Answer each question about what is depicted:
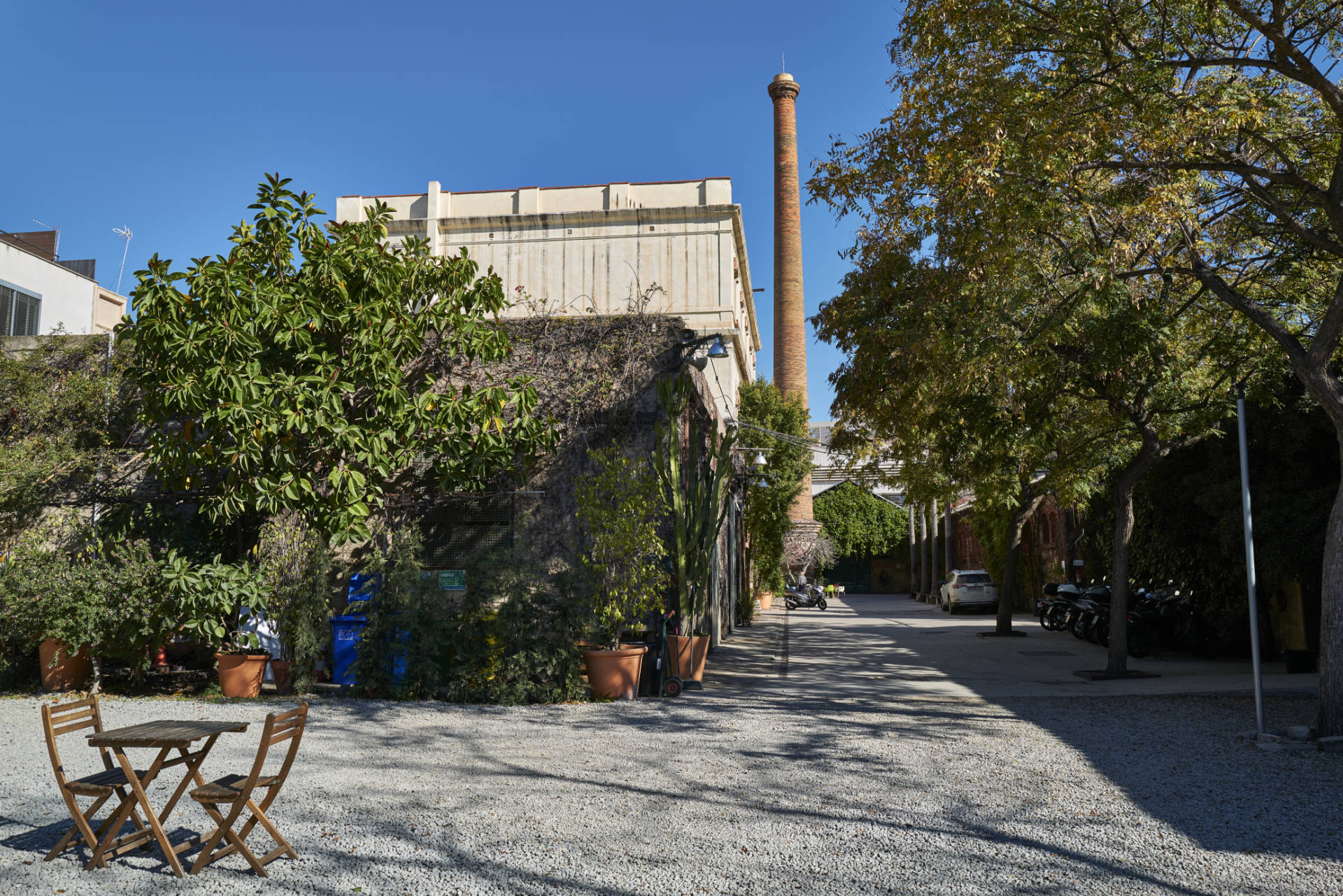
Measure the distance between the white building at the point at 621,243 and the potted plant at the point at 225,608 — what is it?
83.3 ft

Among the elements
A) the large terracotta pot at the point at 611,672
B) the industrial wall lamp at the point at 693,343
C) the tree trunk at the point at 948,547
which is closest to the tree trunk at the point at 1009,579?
the industrial wall lamp at the point at 693,343

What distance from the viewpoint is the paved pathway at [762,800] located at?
416 cm

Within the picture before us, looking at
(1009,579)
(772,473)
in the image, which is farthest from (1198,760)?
(772,473)

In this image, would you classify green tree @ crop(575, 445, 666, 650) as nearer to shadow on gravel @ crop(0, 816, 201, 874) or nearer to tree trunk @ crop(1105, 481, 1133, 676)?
shadow on gravel @ crop(0, 816, 201, 874)

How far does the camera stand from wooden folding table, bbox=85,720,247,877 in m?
4.09

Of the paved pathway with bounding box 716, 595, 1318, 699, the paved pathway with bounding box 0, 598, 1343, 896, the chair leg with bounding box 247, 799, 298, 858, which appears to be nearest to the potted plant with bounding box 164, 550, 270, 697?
the paved pathway with bounding box 0, 598, 1343, 896

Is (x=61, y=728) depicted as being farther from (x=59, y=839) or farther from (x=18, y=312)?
(x=18, y=312)

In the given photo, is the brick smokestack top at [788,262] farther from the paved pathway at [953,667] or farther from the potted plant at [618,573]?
the potted plant at [618,573]

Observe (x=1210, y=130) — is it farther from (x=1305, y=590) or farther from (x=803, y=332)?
(x=803, y=332)

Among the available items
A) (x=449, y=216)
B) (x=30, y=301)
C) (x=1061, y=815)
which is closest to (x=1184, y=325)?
(x=1061, y=815)

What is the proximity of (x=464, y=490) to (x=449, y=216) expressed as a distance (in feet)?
99.2

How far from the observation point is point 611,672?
952cm

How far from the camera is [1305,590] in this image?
1192 centimetres

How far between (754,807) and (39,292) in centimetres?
2629
